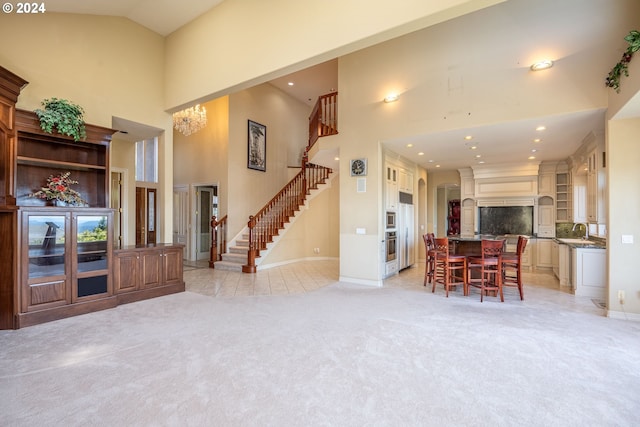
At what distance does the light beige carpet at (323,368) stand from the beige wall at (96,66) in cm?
270

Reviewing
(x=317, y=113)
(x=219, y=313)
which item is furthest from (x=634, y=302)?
(x=317, y=113)

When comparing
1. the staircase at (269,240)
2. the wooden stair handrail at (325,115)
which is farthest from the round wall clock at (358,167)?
the staircase at (269,240)

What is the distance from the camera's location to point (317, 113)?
731 cm

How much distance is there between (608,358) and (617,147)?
2.84 metres

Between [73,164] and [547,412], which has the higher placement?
[73,164]

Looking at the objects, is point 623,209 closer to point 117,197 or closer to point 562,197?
point 562,197

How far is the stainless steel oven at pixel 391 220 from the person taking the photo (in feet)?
21.6

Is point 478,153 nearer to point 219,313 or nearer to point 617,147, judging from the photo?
point 617,147

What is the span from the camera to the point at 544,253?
25.0 feet

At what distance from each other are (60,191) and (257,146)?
5784mm

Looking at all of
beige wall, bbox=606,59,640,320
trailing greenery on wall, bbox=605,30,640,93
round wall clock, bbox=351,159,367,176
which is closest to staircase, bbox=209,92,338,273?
round wall clock, bbox=351,159,367,176

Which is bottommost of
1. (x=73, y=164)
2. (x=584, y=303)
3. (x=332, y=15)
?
(x=584, y=303)

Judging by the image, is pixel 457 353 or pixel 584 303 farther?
pixel 584 303

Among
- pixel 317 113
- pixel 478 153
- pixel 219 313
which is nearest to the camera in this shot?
pixel 219 313
